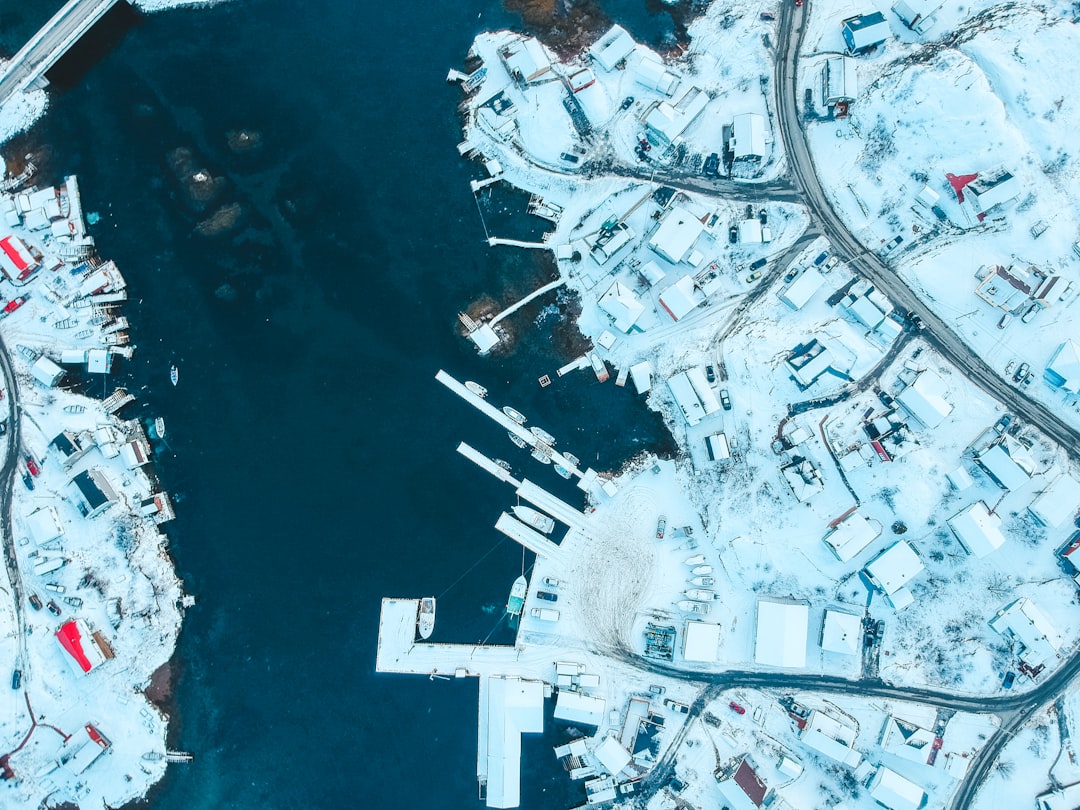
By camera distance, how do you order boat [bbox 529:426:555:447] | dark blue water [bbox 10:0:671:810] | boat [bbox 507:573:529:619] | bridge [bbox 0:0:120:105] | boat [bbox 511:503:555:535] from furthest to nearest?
bridge [bbox 0:0:120:105], boat [bbox 529:426:555:447], boat [bbox 511:503:555:535], dark blue water [bbox 10:0:671:810], boat [bbox 507:573:529:619]

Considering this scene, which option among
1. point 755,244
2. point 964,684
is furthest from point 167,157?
point 964,684

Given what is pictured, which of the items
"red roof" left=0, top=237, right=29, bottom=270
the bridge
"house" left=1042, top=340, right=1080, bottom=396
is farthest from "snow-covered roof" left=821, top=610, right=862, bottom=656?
the bridge

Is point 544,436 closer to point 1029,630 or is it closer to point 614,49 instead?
point 614,49

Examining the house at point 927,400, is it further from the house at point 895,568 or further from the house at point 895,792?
the house at point 895,792

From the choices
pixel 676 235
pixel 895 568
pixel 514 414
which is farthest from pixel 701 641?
pixel 676 235

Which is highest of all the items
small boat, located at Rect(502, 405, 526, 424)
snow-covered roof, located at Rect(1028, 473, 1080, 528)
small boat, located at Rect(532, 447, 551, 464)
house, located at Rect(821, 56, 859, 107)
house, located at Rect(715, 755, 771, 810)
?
house, located at Rect(821, 56, 859, 107)

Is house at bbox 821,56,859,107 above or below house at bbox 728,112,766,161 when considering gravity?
above

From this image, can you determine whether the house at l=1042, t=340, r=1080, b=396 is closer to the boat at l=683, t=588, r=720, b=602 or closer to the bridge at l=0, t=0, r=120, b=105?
the boat at l=683, t=588, r=720, b=602
